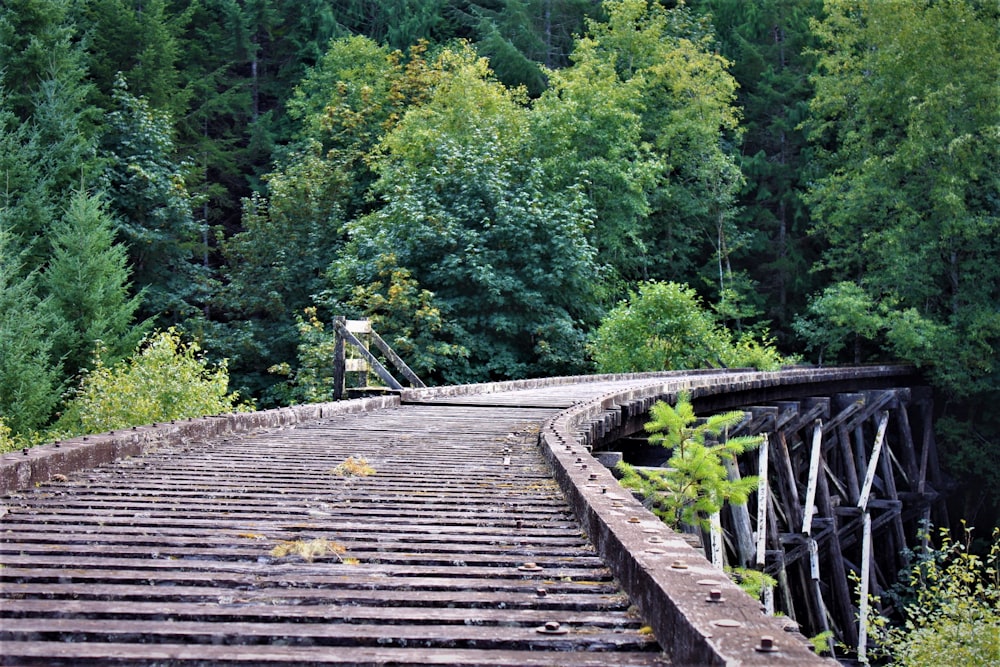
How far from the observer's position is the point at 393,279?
54.6 ft

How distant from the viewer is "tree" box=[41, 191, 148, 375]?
1953cm

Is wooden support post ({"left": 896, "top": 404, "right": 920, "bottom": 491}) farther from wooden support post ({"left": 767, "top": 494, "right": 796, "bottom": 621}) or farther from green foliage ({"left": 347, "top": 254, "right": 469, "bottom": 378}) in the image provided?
green foliage ({"left": 347, "top": 254, "right": 469, "bottom": 378})

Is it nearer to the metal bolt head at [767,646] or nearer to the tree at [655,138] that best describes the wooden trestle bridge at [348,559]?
the metal bolt head at [767,646]

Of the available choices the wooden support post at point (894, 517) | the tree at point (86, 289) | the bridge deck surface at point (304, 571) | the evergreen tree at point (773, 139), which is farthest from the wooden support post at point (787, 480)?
the evergreen tree at point (773, 139)

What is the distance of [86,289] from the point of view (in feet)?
65.2

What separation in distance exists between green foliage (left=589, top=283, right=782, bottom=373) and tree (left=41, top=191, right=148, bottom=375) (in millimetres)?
9844

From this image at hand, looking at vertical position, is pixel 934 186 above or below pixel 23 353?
above

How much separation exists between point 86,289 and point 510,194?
9.01 m

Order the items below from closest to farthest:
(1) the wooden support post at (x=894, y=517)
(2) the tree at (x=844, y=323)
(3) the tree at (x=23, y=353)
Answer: (1) the wooden support post at (x=894, y=517)
(3) the tree at (x=23, y=353)
(2) the tree at (x=844, y=323)

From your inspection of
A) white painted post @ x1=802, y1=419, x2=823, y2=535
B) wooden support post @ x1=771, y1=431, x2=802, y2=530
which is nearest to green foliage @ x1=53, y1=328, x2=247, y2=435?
wooden support post @ x1=771, y1=431, x2=802, y2=530

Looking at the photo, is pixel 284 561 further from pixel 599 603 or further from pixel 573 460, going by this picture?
pixel 573 460

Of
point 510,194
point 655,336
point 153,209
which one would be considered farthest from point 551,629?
point 153,209

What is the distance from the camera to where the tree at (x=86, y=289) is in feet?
64.1

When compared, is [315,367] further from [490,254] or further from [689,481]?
[689,481]
